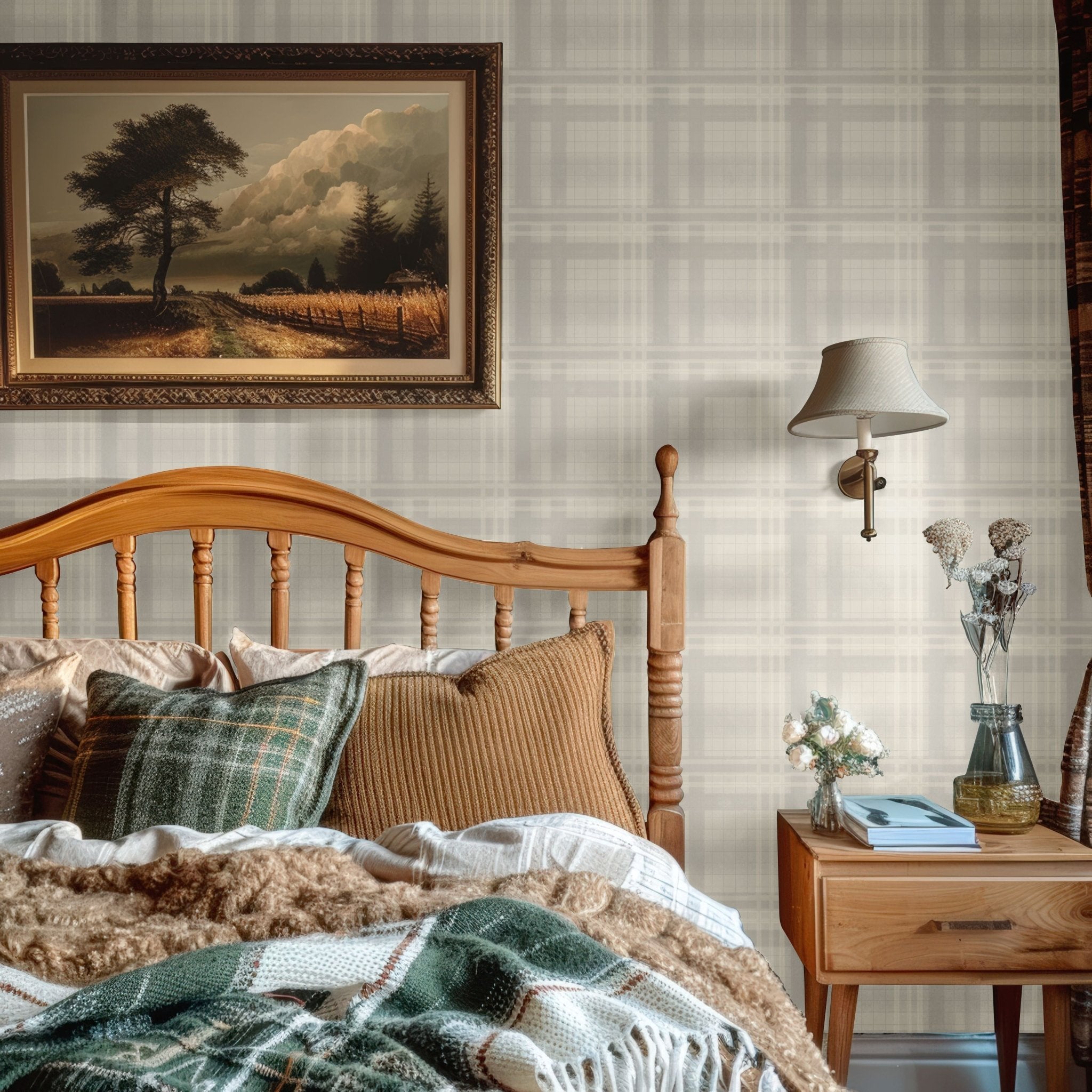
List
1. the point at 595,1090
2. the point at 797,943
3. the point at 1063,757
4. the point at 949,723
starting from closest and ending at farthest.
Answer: the point at 595,1090, the point at 797,943, the point at 1063,757, the point at 949,723

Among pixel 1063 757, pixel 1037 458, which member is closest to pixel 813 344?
pixel 1037 458

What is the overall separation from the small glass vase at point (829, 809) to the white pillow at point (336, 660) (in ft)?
2.18

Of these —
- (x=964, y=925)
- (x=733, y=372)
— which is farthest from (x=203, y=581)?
(x=964, y=925)

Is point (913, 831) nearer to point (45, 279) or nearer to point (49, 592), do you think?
point (49, 592)

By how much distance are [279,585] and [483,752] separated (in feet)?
2.06

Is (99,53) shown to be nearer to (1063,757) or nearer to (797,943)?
(797,943)

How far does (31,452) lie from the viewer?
1.98 m

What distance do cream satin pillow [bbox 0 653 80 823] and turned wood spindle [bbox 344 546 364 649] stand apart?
20.2 inches

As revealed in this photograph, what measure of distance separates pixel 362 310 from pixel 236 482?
0.47 meters

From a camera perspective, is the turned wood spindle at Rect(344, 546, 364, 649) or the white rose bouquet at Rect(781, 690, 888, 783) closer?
the white rose bouquet at Rect(781, 690, 888, 783)

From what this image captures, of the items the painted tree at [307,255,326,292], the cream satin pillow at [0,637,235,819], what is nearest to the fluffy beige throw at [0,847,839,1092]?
the cream satin pillow at [0,637,235,819]

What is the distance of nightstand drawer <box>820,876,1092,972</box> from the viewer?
1522 millimetres

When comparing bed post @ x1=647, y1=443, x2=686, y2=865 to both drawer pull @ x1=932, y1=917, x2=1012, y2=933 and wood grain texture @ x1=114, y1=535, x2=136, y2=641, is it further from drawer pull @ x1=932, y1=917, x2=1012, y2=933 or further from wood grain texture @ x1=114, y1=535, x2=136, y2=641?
wood grain texture @ x1=114, y1=535, x2=136, y2=641

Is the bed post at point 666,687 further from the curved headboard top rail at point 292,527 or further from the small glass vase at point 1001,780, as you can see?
the small glass vase at point 1001,780
